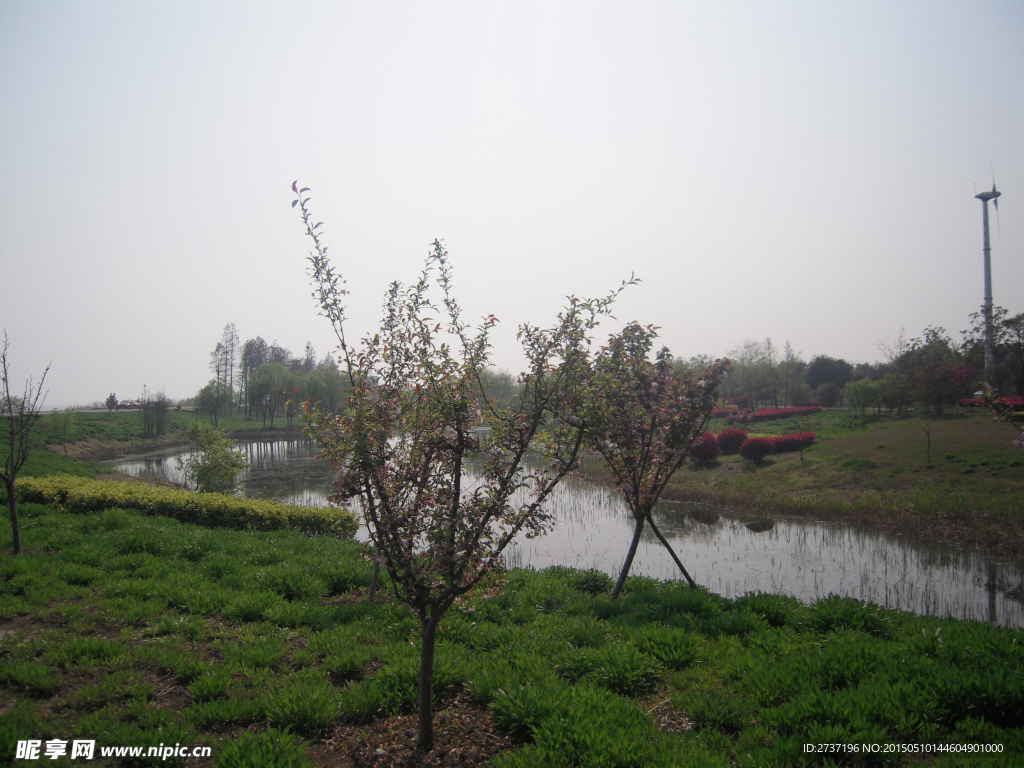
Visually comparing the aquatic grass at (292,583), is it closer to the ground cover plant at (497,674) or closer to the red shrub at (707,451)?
the ground cover plant at (497,674)

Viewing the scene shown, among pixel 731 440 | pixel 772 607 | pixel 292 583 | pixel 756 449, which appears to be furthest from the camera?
pixel 731 440

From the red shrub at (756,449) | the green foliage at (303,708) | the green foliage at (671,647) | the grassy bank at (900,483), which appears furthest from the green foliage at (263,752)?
the red shrub at (756,449)

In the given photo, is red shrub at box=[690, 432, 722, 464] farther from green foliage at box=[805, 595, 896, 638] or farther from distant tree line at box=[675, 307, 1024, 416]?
green foliage at box=[805, 595, 896, 638]

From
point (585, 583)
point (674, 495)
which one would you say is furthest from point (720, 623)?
point (674, 495)

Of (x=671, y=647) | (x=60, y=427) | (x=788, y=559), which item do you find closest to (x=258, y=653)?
(x=671, y=647)

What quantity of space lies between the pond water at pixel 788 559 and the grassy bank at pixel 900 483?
3.12ft

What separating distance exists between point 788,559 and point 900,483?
807 centimetres

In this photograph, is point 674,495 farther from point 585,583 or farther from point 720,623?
point 720,623

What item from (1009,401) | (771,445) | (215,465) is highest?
(1009,401)

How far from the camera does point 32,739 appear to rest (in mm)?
3467

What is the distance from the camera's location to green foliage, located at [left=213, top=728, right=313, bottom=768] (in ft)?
10.4

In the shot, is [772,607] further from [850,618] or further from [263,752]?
[263,752]

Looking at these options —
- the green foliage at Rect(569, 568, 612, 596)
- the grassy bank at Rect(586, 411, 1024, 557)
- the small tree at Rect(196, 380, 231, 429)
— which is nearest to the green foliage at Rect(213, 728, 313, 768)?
the green foliage at Rect(569, 568, 612, 596)

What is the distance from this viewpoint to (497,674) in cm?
442
